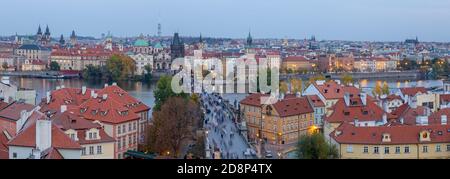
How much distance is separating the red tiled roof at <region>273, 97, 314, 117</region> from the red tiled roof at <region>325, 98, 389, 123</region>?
0.58 metres

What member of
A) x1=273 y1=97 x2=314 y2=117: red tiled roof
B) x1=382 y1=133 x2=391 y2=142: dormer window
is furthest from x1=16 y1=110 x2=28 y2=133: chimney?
x1=273 y1=97 x2=314 y2=117: red tiled roof

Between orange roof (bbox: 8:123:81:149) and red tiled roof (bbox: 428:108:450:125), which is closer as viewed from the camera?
orange roof (bbox: 8:123:81:149)

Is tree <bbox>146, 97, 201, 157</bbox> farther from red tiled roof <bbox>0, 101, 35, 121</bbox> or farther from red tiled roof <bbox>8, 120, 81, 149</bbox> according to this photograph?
red tiled roof <bbox>8, 120, 81, 149</bbox>

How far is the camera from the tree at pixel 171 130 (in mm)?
5648

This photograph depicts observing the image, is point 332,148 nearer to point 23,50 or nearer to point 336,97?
point 336,97

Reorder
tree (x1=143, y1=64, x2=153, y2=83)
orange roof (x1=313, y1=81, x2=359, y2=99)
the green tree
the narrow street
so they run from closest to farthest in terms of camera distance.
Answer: the narrow street → orange roof (x1=313, y1=81, x2=359, y2=99) → tree (x1=143, y1=64, x2=153, y2=83) → the green tree

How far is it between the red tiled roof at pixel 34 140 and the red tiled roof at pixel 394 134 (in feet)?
6.66

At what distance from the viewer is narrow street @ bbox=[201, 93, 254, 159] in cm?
535

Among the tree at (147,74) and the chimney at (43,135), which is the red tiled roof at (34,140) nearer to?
the chimney at (43,135)

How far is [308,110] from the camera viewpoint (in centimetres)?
746

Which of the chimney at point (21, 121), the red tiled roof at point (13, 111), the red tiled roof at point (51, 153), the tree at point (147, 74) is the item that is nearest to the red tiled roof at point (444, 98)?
the red tiled roof at point (13, 111)

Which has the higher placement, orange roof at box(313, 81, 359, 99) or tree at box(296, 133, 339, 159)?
orange roof at box(313, 81, 359, 99)
